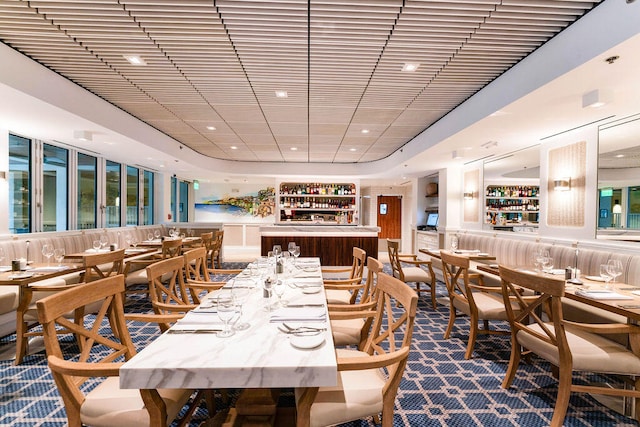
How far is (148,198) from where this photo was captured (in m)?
10.0

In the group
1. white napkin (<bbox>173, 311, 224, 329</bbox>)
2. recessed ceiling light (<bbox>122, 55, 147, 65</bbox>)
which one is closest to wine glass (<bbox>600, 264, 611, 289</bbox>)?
white napkin (<bbox>173, 311, 224, 329</bbox>)

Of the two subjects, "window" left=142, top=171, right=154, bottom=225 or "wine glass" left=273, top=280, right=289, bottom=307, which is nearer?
"wine glass" left=273, top=280, right=289, bottom=307

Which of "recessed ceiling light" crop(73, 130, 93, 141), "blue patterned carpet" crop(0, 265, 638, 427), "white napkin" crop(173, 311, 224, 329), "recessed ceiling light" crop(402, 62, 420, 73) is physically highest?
"recessed ceiling light" crop(402, 62, 420, 73)

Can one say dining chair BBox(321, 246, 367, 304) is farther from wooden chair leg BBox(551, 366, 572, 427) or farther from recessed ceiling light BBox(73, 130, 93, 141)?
recessed ceiling light BBox(73, 130, 93, 141)

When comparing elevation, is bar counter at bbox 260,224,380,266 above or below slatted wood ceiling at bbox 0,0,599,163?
below

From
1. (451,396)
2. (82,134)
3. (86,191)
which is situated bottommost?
(451,396)

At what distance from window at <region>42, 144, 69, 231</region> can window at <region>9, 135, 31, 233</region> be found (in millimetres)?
294

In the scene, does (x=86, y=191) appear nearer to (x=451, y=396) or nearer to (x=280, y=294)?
(x=280, y=294)

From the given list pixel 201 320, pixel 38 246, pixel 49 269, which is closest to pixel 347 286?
pixel 201 320

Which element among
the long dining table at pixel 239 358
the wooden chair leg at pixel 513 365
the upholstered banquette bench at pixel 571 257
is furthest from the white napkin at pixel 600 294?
the long dining table at pixel 239 358

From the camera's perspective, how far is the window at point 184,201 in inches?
498

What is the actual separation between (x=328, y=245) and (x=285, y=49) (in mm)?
4628

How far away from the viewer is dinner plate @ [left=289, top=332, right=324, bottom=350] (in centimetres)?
148

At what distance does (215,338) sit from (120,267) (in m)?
3.28
